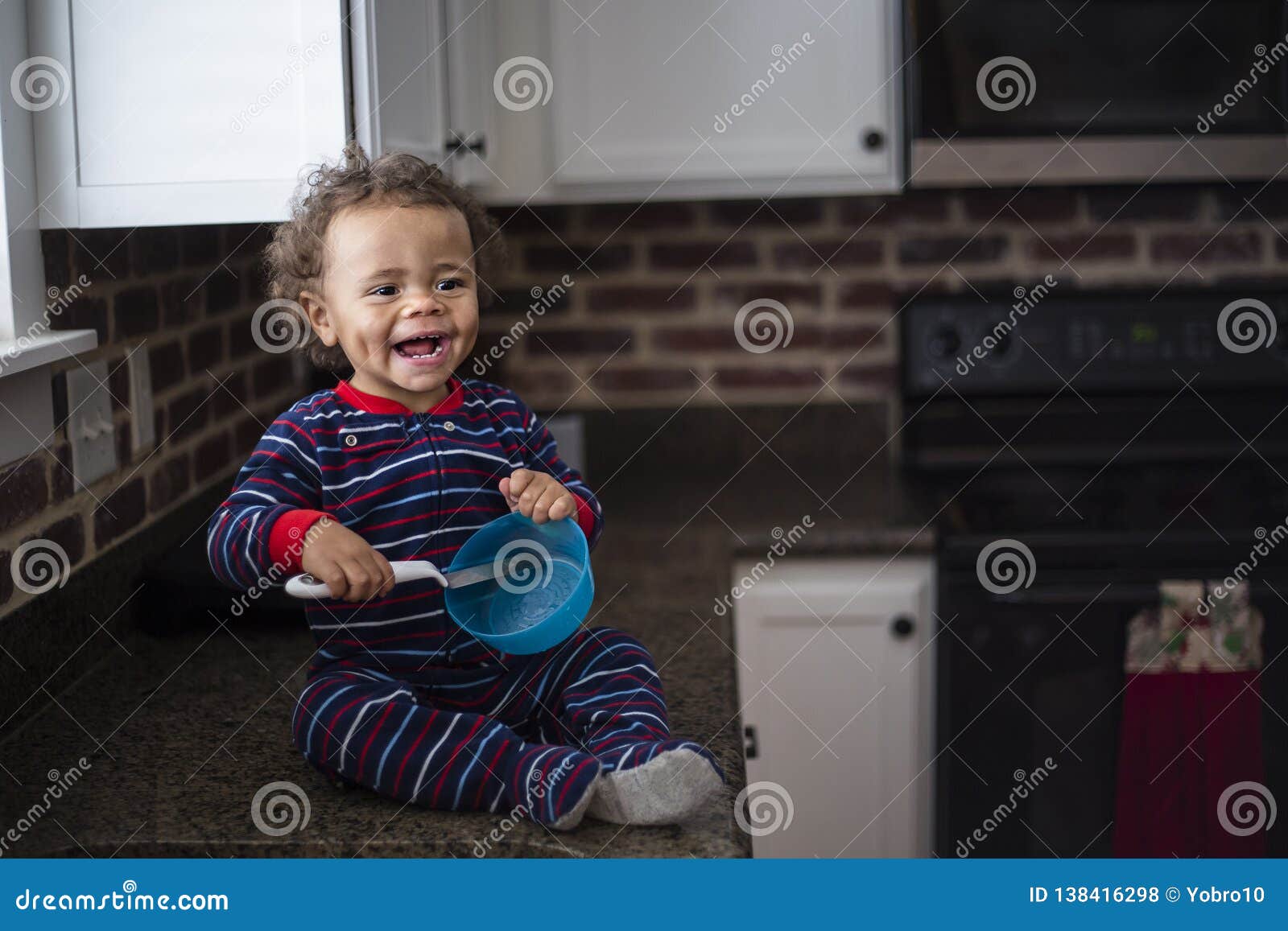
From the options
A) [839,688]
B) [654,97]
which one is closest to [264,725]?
[839,688]

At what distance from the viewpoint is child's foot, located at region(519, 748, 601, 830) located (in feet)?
3.16

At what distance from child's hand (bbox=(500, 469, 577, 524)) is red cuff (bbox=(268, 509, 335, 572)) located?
0.15m

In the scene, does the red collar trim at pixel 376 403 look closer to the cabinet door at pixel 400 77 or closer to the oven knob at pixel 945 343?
the cabinet door at pixel 400 77

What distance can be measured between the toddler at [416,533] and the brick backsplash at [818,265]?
3.96 feet

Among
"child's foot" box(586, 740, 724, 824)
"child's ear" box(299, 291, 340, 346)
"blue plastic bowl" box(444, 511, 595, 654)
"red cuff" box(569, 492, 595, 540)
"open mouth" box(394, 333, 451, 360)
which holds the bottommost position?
"child's foot" box(586, 740, 724, 824)

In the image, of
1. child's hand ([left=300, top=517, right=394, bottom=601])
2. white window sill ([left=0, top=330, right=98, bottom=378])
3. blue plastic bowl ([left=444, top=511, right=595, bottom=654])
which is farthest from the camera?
white window sill ([left=0, top=330, right=98, bottom=378])

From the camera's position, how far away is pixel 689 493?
2.18 meters

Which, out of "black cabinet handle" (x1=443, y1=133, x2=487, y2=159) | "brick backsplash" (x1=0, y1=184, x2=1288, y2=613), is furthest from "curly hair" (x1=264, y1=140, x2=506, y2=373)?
"brick backsplash" (x1=0, y1=184, x2=1288, y2=613)

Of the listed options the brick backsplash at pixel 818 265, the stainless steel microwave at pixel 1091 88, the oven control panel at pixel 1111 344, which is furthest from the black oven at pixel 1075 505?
the stainless steel microwave at pixel 1091 88

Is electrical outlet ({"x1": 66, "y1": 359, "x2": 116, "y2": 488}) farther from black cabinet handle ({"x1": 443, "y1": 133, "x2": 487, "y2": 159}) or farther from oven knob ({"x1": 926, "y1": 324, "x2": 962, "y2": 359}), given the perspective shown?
oven knob ({"x1": 926, "y1": 324, "x2": 962, "y2": 359})

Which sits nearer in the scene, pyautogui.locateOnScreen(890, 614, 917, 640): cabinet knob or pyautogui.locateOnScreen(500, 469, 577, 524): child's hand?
pyautogui.locateOnScreen(500, 469, 577, 524): child's hand

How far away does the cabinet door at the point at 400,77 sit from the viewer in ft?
4.11

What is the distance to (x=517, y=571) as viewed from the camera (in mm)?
1071
